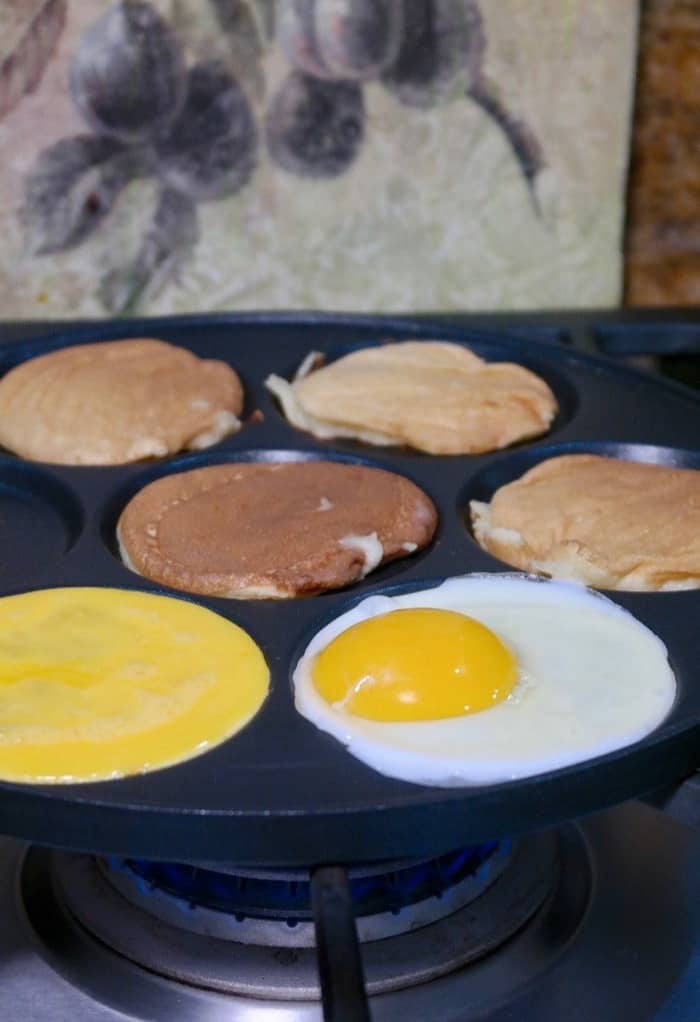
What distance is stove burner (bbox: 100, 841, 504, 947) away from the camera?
65.5 inches

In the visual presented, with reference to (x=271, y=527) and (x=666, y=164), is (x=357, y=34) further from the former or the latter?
(x=271, y=527)

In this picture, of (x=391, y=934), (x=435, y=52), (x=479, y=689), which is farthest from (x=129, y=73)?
(x=391, y=934)

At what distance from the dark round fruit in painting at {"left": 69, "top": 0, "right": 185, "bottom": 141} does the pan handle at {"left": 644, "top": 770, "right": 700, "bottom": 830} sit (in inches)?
84.9

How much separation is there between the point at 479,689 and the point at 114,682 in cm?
45

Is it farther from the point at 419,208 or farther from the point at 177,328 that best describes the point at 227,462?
the point at 419,208

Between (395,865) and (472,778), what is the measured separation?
12.0 inches

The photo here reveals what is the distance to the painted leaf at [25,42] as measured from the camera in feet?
9.63

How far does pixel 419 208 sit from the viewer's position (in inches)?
126

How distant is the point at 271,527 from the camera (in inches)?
78.7

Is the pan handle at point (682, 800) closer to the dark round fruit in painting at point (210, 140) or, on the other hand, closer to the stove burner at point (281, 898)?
the stove burner at point (281, 898)

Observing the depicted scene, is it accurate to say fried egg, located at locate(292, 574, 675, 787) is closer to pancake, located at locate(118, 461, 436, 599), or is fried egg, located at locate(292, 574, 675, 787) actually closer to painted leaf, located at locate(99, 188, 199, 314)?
pancake, located at locate(118, 461, 436, 599)

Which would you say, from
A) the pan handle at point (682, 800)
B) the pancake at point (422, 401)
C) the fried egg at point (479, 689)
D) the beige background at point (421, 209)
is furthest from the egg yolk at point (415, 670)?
the beige background at point (421, 209)

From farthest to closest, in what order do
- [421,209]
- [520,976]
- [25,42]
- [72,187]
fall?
[421,209] < [72,187] < [25,42] < [520,976]

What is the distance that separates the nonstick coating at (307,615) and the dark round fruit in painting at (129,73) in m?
0.56
